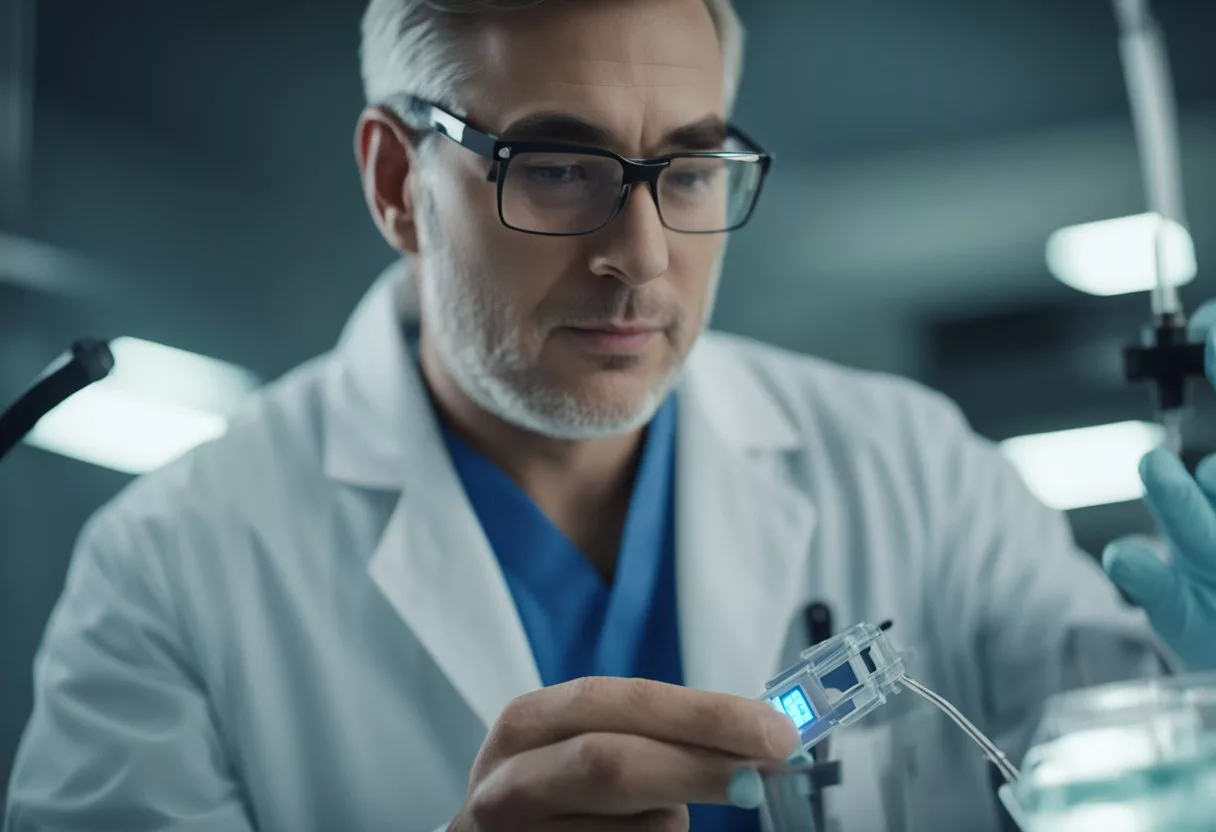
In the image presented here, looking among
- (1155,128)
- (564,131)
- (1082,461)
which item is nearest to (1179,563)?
(1155,128)

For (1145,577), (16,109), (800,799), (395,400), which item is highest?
(16,109)

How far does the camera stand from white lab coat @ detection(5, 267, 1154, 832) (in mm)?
924

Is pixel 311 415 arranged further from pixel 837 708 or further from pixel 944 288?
pixel 944 288

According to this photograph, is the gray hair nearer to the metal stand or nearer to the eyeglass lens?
the eyeglass lens

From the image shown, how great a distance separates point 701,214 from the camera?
3.15ft

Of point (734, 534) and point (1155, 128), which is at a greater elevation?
point (1155, 128)

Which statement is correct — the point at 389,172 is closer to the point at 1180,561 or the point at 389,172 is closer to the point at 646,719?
the point at 646,719

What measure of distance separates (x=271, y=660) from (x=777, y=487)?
506 mm

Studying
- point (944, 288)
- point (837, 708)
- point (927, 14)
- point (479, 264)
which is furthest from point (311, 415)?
point (944, 288)

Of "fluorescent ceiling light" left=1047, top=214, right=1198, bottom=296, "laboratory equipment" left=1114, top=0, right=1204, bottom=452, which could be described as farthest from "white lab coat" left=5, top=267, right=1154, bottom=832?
"fluorescent ceiling light" left=1047, top=214, right=1198, bottom=296

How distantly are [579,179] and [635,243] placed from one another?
74 millimetres

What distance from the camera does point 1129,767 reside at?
1.86 feet

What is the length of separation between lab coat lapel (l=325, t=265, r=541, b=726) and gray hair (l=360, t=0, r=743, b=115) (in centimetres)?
27

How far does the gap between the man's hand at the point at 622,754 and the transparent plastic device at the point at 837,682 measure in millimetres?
40
